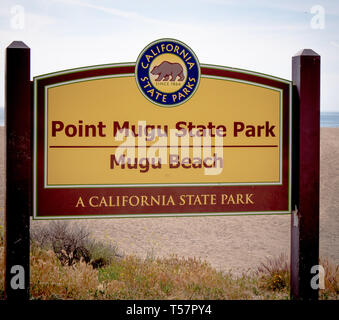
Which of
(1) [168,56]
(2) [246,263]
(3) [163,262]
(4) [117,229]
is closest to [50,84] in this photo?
(1) [168,56]

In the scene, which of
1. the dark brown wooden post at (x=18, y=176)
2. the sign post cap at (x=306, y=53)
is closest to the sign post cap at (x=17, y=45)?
the dark brown wooden post at (x=18, y=176)

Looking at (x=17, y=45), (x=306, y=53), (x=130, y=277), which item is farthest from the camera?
(x=130, y=277)

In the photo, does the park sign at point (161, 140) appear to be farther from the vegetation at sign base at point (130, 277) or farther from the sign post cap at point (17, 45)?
the vegetation at sign base at point (130, 277)

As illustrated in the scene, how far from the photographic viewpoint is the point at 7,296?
241 inches

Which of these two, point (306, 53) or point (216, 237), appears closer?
point (306, 53)

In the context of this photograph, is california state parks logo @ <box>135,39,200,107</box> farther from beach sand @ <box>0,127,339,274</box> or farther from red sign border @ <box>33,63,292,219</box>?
beach sand @ <box>0,127,339,274</box>

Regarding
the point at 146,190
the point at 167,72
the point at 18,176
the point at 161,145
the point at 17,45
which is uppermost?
the point at 17,45

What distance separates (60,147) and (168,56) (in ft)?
5.45

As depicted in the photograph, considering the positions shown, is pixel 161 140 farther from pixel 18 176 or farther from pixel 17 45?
pixel 17 45

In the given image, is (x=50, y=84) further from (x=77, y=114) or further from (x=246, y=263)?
(x=246, y=263)

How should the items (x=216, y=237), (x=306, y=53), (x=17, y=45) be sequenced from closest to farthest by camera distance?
(x=17, y=45) < (x=306, y=53) < (x=216, y=237)

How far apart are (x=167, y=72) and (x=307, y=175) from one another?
211 centimetres

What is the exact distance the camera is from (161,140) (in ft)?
21.4

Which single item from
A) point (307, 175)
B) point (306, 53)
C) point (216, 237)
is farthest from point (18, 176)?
point (216, 237)
